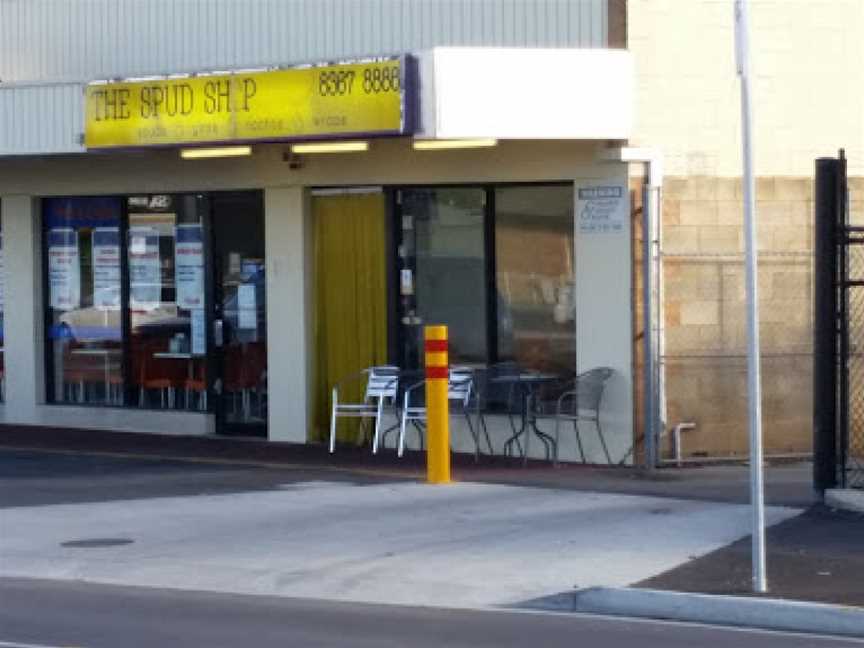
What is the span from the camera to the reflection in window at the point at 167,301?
22.1 meters

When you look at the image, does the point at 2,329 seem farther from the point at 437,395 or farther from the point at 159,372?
the point at 437,395

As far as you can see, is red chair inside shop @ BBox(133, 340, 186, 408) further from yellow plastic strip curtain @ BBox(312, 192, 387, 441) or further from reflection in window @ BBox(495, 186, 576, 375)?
reflection in window @ BBox(495, 186, 576, 375)

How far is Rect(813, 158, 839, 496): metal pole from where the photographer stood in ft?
51.0

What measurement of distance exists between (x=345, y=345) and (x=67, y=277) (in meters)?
4.39

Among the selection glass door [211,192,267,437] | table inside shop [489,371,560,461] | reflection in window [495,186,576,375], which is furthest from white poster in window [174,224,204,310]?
table inside shop [489,371,560,461]

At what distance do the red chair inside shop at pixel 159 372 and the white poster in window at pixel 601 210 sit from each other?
19.0ft

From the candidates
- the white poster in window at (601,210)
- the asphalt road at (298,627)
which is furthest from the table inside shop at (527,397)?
the asphalt road at (298,627)

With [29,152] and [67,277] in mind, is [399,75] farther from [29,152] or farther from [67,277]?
[67,277]

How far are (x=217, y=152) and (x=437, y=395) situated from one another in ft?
13.7

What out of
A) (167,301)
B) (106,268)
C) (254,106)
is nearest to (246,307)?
(167,301)

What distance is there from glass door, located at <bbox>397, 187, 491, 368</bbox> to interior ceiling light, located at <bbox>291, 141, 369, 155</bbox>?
3.26 ft

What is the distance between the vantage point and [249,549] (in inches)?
567

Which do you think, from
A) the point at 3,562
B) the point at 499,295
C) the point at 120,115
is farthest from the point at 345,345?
the point at 3,562

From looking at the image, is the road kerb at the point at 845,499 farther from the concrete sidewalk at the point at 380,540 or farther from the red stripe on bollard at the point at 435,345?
the red stripe on bollard at the point at 435,345
